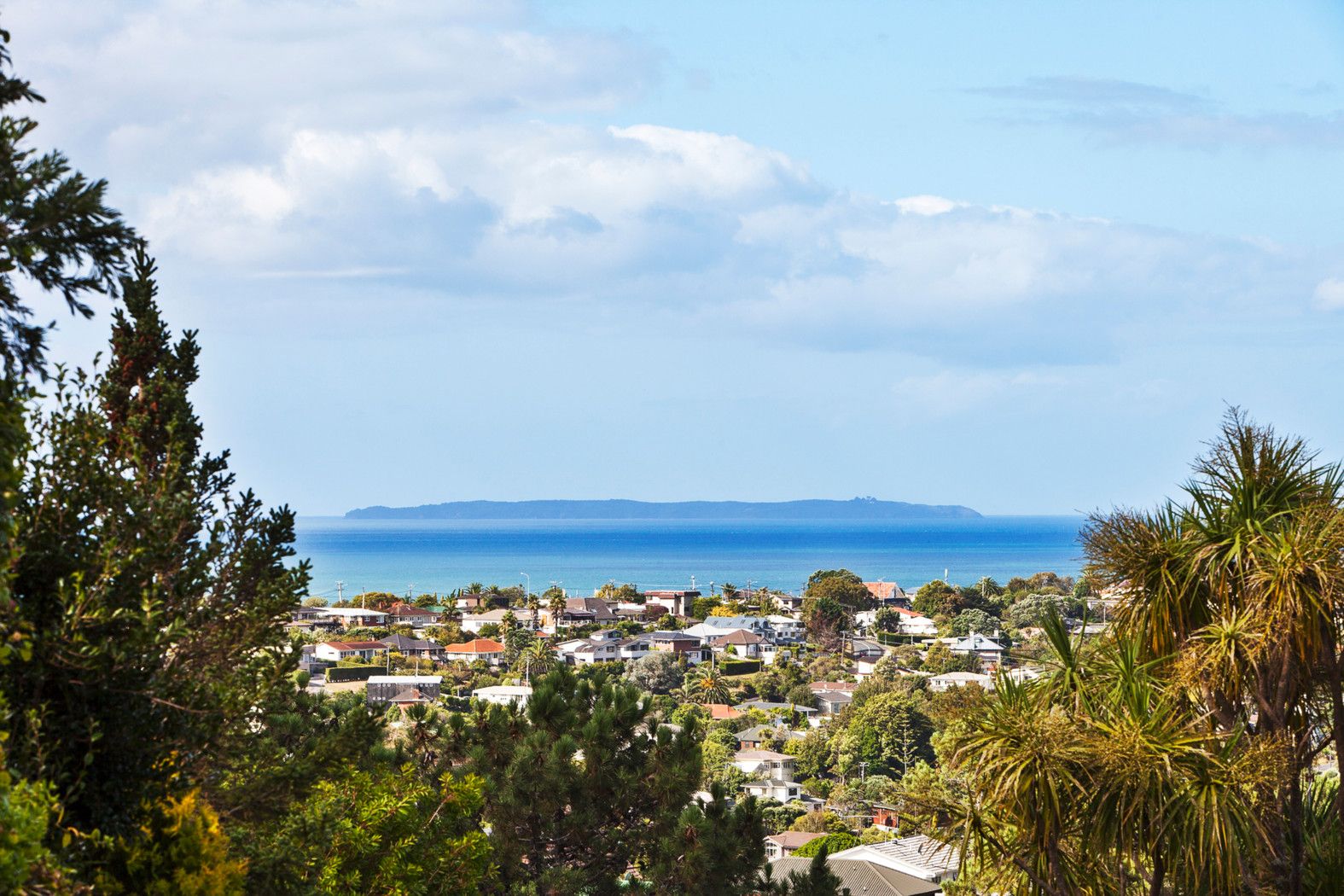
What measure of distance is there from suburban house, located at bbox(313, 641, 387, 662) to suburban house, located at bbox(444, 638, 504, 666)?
143 inches

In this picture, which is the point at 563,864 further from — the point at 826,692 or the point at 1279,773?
Result: the point at 826,692

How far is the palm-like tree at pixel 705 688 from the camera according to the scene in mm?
57656

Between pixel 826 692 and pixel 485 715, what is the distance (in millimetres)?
47772

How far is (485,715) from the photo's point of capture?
12227 mm

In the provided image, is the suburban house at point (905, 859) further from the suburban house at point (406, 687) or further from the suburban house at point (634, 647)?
the suburban house at point (634, 647)

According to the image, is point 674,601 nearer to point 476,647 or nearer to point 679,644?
point 679,644

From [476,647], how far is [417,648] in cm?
370

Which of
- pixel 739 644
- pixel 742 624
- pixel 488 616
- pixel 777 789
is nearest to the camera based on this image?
pixel 777 789

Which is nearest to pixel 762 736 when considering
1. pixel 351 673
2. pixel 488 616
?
pixel 351 673

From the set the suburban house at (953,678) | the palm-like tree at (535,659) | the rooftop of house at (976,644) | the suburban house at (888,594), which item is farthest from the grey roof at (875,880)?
the suburban house at (888,594)

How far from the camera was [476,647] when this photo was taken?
70938mm

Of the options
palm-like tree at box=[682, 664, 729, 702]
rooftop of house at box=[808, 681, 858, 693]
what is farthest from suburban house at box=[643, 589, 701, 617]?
rooftop of house at box=[808, 681, 858, 693]

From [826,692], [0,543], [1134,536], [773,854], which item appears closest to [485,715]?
[1134,536]

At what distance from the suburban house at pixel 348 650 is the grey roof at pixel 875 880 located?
153ft
